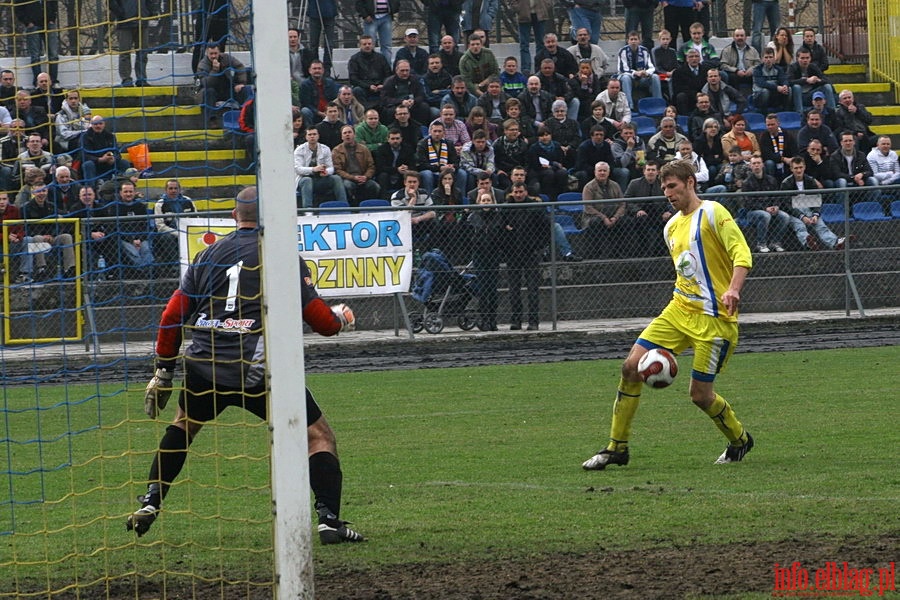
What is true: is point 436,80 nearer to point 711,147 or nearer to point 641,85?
point 641,85

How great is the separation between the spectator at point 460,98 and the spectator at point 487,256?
3.85 meters

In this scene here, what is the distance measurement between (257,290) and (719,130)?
16.1 metres

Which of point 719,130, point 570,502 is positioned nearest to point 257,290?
point 570,502

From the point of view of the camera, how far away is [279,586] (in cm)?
586

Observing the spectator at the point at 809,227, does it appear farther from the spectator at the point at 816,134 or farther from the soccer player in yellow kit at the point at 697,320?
the soccer player in yellow kit at the point at 697,320

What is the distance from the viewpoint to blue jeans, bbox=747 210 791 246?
65.9ft

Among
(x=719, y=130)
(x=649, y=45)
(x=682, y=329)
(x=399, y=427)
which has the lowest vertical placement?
(x=399, y=427)

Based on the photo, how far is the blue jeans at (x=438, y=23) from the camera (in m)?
25.4

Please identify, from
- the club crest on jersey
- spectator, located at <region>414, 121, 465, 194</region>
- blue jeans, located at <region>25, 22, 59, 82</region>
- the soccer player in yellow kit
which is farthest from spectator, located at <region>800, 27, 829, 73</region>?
the club crest on jersey

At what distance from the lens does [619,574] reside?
6.67m

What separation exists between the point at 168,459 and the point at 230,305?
94cm

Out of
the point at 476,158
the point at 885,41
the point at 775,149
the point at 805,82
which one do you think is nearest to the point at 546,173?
the point at 476,158

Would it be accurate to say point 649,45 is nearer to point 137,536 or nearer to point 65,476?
point 65,476

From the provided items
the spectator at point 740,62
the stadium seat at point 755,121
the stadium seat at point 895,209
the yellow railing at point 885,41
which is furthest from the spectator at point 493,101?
the yellow railing at point 885,41
